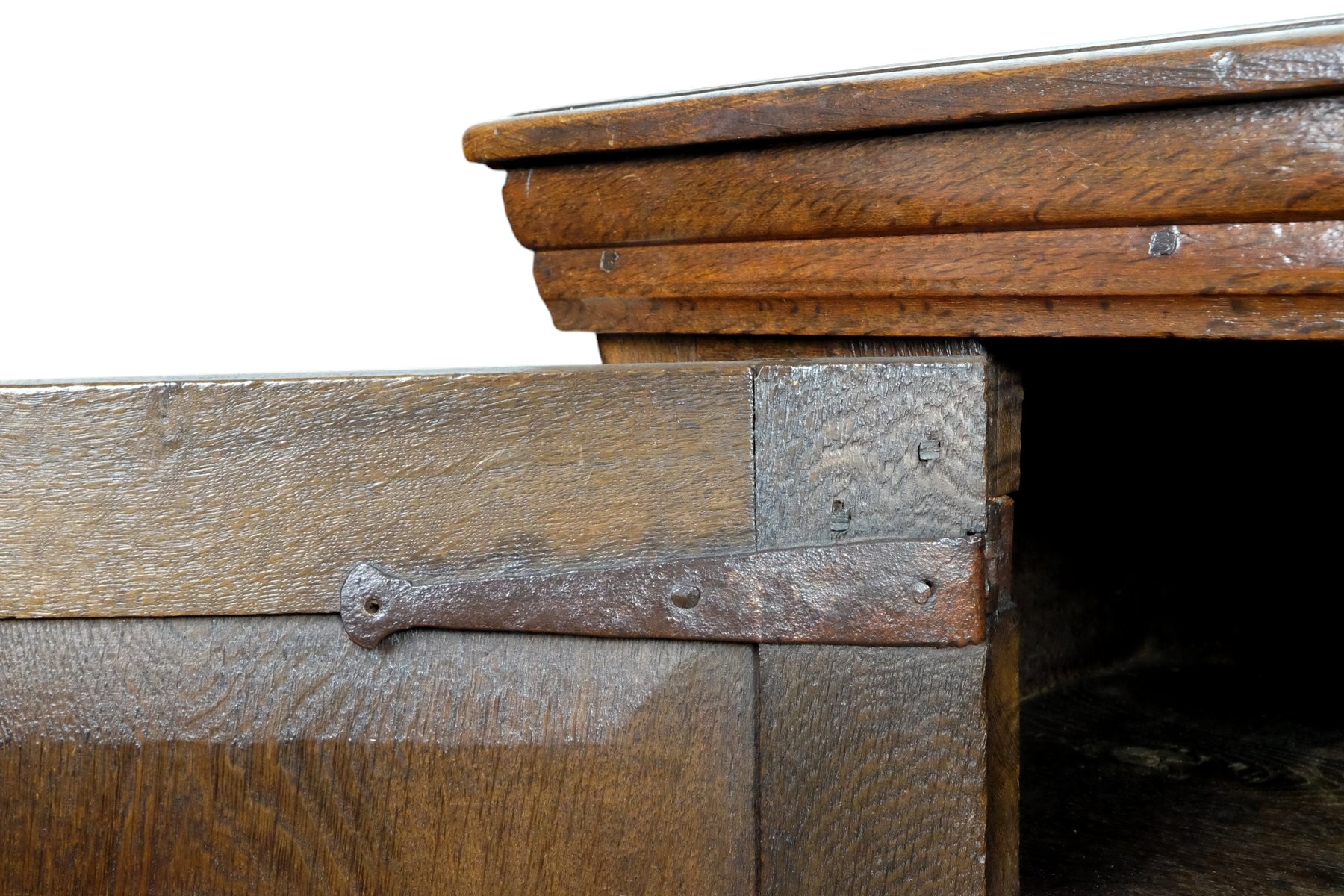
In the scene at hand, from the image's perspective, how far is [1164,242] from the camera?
0.93 metres

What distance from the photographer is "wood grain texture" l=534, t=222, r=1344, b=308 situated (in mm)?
894

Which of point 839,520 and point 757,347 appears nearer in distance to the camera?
point 839,520

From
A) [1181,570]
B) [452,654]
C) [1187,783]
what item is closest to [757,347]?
[452,654]

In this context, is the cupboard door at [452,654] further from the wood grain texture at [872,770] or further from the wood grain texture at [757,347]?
the wood grain texture at [757,347]

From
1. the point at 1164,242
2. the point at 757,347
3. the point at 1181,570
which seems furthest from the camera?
the point at 1181,570

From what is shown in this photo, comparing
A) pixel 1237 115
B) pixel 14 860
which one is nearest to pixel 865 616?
pixel 1237 115

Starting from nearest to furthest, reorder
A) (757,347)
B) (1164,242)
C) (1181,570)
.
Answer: (1164,242) < (757,347) < (1181,570)

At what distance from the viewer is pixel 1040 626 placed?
1647 mm

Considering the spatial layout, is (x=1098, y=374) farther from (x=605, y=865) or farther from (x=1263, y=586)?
(x=605, y=865)

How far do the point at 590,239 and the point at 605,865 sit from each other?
528 millimetres

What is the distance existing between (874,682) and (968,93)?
1.29 ft

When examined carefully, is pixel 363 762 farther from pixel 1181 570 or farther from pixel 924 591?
pixel 1181 570

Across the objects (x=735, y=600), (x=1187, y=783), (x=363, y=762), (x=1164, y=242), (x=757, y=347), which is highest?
(x=1164, y=242)

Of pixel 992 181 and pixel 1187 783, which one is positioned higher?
pixel 992 181
